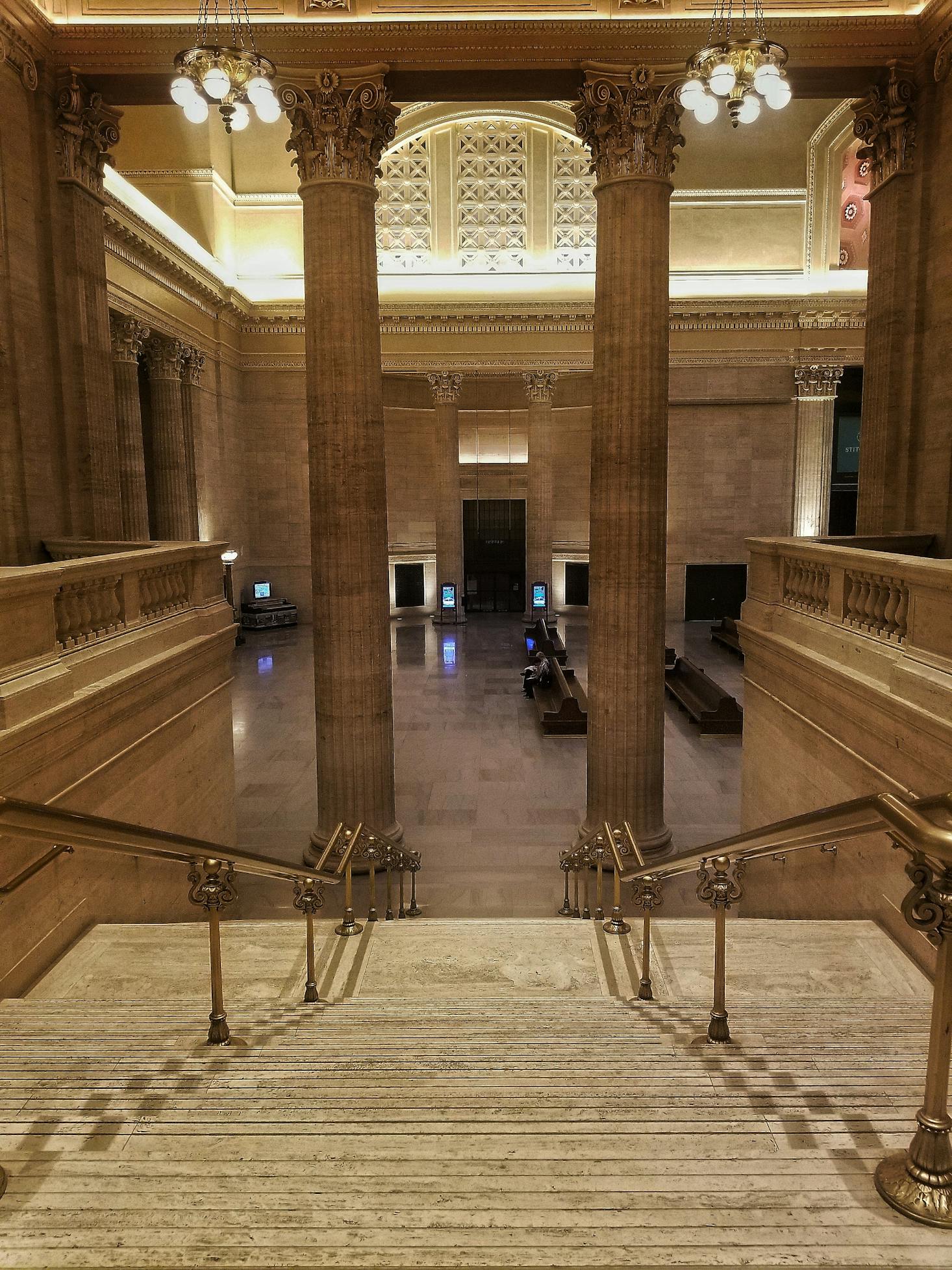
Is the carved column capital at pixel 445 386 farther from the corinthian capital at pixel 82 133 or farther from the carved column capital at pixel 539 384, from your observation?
the corinthian capital at pixel 82 133

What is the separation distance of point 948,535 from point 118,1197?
10.3 m

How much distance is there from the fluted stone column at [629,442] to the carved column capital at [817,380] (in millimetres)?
17041

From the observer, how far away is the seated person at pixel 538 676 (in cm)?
1811

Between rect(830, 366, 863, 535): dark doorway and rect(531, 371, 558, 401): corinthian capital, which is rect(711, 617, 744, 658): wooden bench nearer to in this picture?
rect(830, 366, 863, 535): dark doorway

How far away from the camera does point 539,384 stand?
26188 mm

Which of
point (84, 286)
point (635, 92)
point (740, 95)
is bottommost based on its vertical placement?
point (84, 286)

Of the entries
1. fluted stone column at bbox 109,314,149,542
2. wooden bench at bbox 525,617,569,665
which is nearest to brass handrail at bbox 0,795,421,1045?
wooden bench at bbox 525,617,569,665

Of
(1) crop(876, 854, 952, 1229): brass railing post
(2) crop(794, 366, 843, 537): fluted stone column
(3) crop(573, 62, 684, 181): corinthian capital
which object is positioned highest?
(3) crop(573, 62, 684, 181): corinthian capital

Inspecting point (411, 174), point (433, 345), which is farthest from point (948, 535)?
point (411, 174)

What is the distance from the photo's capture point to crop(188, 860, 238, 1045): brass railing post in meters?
3.68

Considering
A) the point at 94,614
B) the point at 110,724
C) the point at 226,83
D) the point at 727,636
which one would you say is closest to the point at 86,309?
the point at 226,83

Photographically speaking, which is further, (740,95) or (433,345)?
(433,345)

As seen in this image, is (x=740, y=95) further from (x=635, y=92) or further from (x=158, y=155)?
(x=158, y=155)

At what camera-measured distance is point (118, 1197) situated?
2.44m
